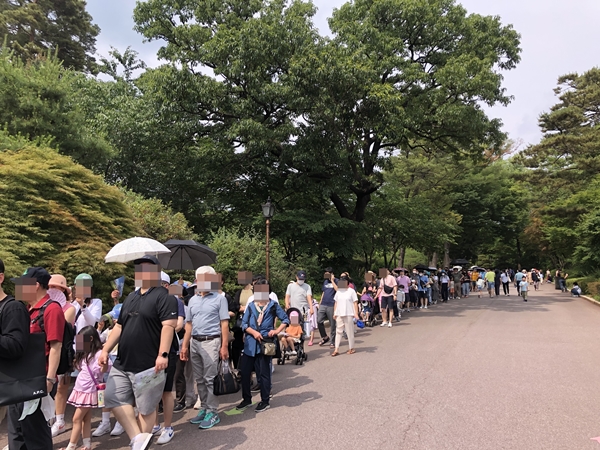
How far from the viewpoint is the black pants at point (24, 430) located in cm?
325

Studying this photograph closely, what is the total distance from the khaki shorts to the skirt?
0.47 metres

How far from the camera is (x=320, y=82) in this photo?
50.6 feet

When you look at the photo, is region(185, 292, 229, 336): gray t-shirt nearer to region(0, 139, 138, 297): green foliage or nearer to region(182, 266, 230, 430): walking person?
region(182, 266, 230, 430): walking person

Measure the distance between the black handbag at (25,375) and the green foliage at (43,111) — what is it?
34.4ft

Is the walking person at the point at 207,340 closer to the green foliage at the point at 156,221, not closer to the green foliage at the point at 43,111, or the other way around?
the green foliage at the point at 156,221

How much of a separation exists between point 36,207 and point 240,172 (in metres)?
12.5

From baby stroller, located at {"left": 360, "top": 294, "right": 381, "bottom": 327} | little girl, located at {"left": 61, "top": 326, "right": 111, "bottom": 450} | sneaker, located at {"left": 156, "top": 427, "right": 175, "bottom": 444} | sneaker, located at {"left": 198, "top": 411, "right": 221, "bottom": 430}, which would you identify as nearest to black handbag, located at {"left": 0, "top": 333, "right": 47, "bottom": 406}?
little girl, located at {"left": 61, "top": 326, "right": 111, "bottom": 450}

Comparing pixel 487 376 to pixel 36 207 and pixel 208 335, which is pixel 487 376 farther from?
pixel 36 207

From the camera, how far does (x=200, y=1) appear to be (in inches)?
677

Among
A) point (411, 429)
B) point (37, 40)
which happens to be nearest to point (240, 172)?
point (411, 429)

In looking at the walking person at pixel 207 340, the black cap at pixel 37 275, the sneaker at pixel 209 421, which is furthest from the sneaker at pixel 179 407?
the black cap at pixel 37 275

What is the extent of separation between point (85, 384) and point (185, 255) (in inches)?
144

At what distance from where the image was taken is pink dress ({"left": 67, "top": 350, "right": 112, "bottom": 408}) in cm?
427

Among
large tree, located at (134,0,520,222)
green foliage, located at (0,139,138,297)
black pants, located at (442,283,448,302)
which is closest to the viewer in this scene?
green foliage, located at (0,139,138,297)
